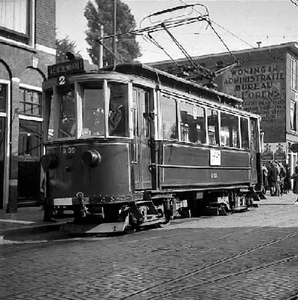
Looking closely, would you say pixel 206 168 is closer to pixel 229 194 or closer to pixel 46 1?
pixel 229 194

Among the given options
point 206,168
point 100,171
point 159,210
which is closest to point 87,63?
point 100,171

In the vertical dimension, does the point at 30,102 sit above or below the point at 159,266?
above

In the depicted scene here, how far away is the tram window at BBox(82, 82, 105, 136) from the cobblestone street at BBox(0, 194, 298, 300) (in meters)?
2.17

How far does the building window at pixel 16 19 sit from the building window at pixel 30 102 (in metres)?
1.63

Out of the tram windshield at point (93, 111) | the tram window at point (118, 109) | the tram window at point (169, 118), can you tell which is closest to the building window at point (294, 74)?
the tram window at point (169, 118)

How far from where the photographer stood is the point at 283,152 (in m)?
34.8

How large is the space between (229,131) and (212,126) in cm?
124

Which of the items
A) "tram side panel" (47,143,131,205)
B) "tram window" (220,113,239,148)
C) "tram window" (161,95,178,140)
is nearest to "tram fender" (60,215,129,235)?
"tram side panel" (47,143,131,205)

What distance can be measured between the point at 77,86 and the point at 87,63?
0.65 metres

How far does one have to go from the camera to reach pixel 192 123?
13242 millimetres

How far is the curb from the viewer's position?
10.7 metres

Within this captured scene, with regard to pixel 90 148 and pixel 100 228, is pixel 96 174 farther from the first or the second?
pixel 100 228

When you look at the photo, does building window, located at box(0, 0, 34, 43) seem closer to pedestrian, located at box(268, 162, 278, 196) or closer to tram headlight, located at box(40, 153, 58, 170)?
tram headlight, located at box(40, 153, 58, 170)

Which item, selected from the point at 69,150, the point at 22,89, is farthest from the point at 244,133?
the point at 69,150
